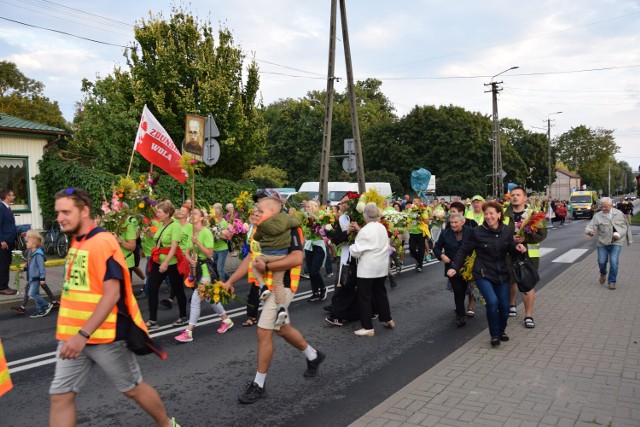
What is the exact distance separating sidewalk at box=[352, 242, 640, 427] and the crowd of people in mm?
520

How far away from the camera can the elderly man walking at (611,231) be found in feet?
33.9

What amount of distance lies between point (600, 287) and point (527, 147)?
194ft

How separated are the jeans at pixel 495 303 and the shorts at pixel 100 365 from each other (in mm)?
4279

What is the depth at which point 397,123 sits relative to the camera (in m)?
55.9

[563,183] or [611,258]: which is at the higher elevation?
[611,258]

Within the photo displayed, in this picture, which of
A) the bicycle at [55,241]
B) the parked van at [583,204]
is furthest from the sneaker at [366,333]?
the parked van at [583,204]

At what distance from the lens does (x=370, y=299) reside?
23.4 feet

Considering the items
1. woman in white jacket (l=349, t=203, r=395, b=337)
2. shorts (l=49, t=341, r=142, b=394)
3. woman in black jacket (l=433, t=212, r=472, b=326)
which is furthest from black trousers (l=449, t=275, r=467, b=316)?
shorts (l=49, t=341, r=142, b=394)

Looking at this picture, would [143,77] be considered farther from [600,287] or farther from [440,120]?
[440,120]

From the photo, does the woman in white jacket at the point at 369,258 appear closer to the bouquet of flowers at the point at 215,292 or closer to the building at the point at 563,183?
the bouquet of flowers at the point at 215,292

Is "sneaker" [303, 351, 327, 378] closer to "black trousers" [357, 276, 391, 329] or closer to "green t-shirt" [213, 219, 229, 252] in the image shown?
"black trousers" [357, 276, 391, 329]

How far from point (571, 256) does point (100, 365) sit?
1590 centimetres

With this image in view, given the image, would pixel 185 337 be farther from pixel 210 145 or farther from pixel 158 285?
pixel 210 145

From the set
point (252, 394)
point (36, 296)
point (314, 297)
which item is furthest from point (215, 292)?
point (36, 296)
